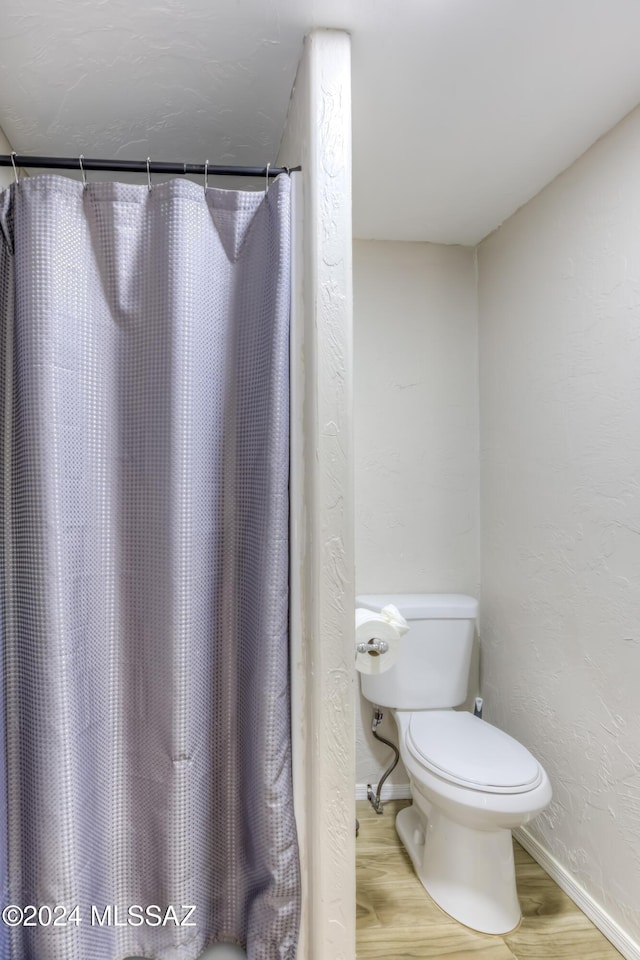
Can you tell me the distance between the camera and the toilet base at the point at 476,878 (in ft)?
5.31

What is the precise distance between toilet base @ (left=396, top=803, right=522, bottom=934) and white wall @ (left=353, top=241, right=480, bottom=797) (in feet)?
1.84

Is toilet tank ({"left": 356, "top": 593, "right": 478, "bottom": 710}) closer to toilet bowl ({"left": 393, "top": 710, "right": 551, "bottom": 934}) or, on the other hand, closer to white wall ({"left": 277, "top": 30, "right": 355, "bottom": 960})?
toilet bowl ({"left": 393, "top": 710, "right": 551, "bottom": 934})

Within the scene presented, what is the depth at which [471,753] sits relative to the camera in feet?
5.65

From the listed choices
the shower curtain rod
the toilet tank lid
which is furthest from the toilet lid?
the shower curtain rod

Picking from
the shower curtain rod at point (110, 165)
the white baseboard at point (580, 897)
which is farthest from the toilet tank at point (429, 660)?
the shower curtain rod at point (110, 165)

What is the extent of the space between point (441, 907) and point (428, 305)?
2106mm

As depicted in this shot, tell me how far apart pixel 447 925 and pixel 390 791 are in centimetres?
64

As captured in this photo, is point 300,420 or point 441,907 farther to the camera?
point 441,907

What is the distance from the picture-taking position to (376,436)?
7.59 ft

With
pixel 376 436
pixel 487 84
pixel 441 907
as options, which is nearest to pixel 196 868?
pixel 441 907

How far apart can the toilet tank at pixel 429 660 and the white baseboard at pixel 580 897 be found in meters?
0.50

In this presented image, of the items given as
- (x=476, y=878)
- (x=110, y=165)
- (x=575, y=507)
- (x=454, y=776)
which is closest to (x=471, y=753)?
(x=454, y=776)

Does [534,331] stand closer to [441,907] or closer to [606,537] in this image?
[606,537]

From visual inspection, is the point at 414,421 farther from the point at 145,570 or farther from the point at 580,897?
the point at 580,897
